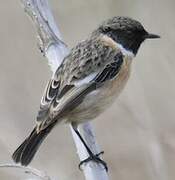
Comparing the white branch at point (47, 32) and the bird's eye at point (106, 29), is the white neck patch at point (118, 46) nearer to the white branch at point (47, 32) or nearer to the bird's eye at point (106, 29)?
the bird's eye at point (106, 29)

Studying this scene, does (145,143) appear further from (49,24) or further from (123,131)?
(49,24)

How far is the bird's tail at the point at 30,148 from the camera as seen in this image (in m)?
4.21

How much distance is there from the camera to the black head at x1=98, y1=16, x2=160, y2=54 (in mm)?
4820

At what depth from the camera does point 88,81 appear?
14.8 ft

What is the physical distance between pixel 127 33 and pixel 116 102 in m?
0.74

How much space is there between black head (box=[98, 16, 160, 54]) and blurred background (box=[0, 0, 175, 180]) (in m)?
0.51

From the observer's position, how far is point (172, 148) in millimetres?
5176

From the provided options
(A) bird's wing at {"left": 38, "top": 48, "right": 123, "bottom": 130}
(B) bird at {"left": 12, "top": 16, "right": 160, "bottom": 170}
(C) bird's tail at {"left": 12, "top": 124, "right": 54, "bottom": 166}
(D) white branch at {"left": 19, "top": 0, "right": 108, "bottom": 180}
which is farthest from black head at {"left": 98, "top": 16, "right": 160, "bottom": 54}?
(C) bird's tail at {"left": 12, "top": 124, "right": 54, "bottom": 166}

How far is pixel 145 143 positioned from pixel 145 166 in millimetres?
171

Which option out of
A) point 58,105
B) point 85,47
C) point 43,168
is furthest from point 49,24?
point 43,168

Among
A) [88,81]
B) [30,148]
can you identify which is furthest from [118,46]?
[30,148]

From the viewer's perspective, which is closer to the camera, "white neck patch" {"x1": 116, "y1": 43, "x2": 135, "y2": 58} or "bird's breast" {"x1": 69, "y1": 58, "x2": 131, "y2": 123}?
"bird's breast" {"x1": 69, "y1": 58, "x2": 131, "y2": 123}

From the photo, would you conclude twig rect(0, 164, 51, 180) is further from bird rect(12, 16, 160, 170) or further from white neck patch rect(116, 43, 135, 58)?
white neck patch rect(116, 43, 135, 58)

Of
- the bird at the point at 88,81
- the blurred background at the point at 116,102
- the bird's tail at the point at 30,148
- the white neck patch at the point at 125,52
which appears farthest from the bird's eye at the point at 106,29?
the bird's tail at the point at 30,148
